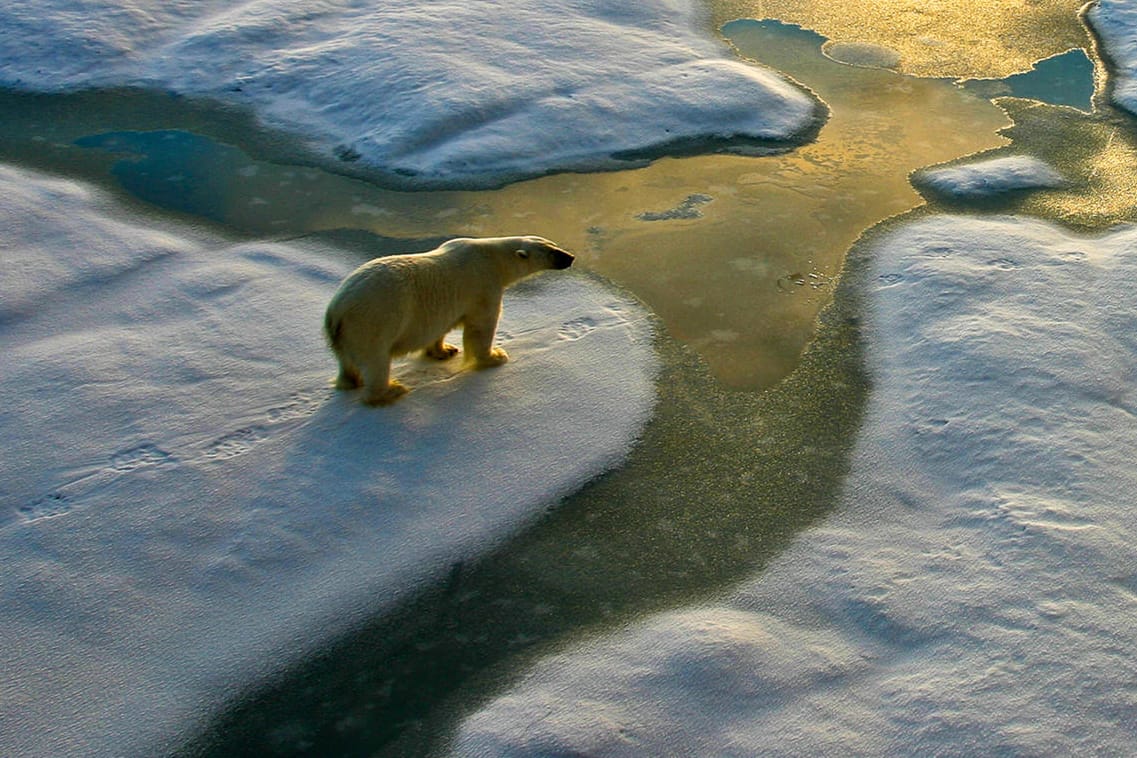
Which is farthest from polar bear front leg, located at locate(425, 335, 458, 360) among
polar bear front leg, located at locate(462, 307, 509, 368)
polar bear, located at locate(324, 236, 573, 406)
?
polar bear front leg, located at locate(462, 307, 509, 368)

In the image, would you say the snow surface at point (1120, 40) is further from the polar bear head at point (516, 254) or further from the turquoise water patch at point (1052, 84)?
the polar bear head at point (516, 254)

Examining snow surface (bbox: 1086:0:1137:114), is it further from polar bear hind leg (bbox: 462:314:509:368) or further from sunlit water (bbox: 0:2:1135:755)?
polar bear hind leg (bbox: 462:314:509:368)

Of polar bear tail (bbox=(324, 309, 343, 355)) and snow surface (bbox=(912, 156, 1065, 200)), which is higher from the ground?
snow surface (bbox=(912, 156, 1065, 200))

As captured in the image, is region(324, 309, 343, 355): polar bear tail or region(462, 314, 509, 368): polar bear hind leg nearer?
region(324, 309, 343, 355): polar bear tail

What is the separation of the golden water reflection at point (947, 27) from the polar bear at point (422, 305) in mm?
6365

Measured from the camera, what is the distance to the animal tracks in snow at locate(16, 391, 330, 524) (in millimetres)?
5297

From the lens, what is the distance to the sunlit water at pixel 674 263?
460 cm

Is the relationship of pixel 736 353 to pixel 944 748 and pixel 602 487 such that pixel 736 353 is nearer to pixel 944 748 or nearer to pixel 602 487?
pixel 602 487

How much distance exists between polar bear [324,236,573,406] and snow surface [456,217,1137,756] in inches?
80.7

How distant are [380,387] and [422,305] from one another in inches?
20.5

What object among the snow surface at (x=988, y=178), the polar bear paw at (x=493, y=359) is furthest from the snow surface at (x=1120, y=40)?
the polar bear paw at (x=493, y=359)

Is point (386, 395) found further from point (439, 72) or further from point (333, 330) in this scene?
point (439, 72)

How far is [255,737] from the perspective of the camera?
167 inches

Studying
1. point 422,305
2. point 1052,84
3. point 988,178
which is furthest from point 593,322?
point 1052,84
